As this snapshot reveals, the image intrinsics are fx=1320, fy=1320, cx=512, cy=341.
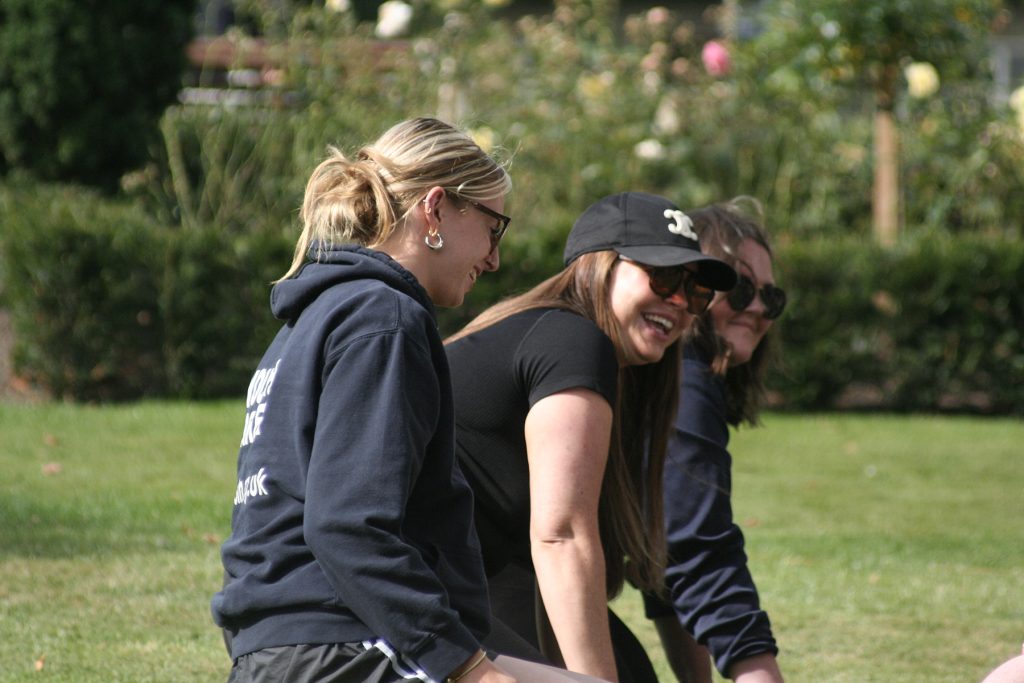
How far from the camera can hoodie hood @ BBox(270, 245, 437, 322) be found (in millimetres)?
2195

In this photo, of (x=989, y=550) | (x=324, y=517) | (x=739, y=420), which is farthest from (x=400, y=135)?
(x=989, y=550)

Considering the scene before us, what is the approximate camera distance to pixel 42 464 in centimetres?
724

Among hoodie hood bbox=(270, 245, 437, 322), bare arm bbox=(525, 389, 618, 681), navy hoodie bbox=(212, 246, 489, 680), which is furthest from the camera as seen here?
bare arm bbox=(525, 389, 618, 681)

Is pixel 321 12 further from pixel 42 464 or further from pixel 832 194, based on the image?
pixel 42 464

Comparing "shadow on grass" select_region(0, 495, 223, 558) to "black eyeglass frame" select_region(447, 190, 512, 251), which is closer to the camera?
"black eyeglass frame" select_region(447, 190, 512, 251)

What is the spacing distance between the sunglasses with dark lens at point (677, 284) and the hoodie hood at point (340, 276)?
0.95 m

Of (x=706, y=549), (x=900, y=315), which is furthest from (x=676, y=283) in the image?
(x=900, y=315)

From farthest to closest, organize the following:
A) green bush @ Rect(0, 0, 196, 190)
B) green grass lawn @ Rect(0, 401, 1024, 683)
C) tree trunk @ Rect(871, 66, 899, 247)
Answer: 1. tree trunk @ Rect(871, 66, 899, 247)
2. green bush @ Rect(0, 0, 196, 190)
3. green grass lawn @ Rect(0, 401, 1024, 683)

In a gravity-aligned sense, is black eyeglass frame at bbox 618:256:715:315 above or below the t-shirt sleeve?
above

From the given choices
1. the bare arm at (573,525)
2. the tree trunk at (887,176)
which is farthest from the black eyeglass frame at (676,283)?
the tree trunk at (887,176)

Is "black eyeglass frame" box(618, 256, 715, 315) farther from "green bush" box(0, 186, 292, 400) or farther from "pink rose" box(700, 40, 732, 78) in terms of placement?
"pink rose" box(700, 40, 732, 78)

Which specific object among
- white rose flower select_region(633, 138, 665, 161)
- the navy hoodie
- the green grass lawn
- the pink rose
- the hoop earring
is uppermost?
the pink rose

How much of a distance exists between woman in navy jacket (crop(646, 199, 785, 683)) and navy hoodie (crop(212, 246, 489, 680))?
1.29 m

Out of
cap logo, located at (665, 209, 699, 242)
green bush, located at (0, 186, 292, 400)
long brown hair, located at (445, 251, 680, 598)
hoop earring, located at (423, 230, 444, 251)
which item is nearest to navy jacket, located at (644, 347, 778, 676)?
long brown hair, located at (445, 251, 680, 598)
